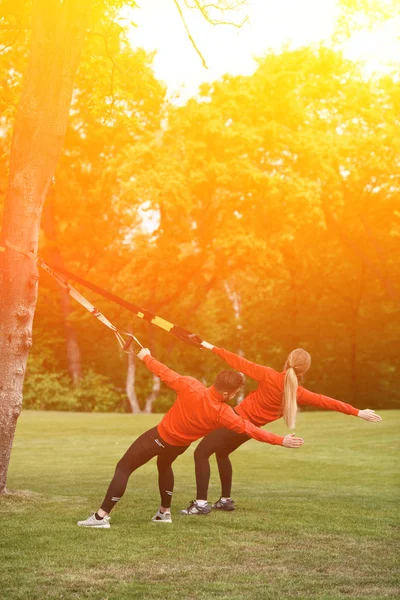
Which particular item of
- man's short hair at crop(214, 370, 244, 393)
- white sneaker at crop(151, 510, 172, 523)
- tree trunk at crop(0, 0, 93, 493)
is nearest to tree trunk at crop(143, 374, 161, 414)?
tree trunk at crop(0, 0, 93, 493)

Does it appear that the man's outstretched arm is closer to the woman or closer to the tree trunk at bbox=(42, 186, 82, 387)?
the woman

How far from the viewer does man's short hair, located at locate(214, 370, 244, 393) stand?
27.7 feet

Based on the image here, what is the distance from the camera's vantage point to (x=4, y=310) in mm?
10727

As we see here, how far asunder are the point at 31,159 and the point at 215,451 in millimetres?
4064

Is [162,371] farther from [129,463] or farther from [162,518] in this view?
[162,518]

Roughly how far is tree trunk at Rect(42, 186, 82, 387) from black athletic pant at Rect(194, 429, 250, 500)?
29000mm

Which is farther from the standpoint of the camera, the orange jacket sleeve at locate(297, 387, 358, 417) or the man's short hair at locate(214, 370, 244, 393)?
the orange jacket sleeve at locate(297, 387, 358, 417)

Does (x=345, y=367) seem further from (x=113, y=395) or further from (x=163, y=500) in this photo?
(x=163, y=500)

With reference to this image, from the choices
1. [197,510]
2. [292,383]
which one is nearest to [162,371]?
[292,383]

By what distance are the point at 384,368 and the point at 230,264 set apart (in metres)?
9.37

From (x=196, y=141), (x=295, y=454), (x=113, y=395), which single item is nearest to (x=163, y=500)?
(x=295, y=454)

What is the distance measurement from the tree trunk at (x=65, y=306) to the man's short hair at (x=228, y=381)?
1198 inches

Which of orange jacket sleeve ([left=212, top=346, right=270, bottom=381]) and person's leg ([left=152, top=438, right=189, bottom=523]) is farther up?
orange jacket sleeve ([left=212, top=346, right=270, bottom=381])

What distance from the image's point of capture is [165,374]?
28.4 ft
